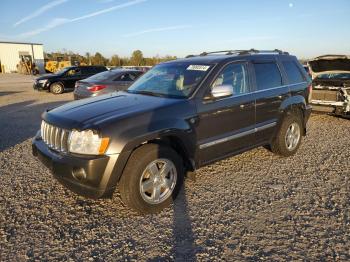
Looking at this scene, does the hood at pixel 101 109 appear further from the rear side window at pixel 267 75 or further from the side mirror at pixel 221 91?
the rear side window at pixel 267 75

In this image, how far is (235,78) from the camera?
4641 millimetres

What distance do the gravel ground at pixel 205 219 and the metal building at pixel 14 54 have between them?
5523 centimetres

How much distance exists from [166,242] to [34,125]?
688 cm

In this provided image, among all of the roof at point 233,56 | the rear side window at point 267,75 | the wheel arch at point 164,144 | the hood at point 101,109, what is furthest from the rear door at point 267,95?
the hood at point 101,109

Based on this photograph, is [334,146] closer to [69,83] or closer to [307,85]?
[307,85]

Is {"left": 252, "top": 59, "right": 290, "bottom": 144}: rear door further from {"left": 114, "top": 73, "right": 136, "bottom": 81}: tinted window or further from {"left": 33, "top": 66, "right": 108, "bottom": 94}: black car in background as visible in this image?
{"left": 33, "top": 66, "right": 108, "bottom": 94}: black car in background

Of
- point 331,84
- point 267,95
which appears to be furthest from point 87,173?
point 331,84

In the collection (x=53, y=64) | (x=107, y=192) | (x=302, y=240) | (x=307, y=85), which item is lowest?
(x=302, y=240)

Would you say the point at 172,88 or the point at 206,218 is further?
the point at 172,88

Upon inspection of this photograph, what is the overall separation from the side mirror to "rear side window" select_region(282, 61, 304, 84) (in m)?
1.96

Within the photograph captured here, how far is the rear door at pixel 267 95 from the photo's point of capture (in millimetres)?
4914

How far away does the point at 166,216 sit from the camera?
12.1 feet

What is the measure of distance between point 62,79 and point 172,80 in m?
14.0

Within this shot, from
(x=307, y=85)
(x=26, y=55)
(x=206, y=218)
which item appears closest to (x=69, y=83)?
(x=307, y=85)
